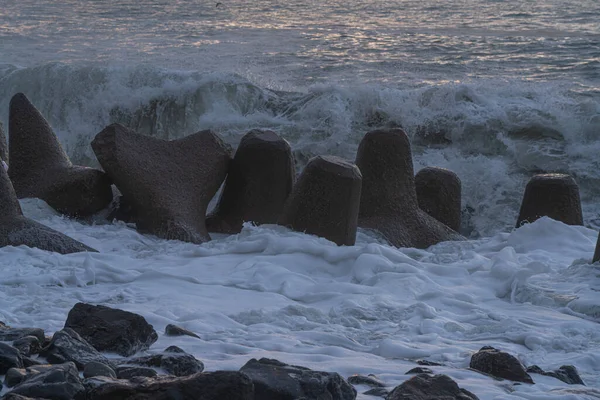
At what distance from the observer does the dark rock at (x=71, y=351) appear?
3.33 metres

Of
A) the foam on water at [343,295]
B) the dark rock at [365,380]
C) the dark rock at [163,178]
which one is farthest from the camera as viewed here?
the dark rock at [163,178]

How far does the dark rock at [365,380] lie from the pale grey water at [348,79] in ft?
17.1

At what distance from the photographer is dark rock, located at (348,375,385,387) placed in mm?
3451

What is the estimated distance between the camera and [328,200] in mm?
5992

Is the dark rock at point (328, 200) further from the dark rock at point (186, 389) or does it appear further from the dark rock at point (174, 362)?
the dark rock at point (186, 389)

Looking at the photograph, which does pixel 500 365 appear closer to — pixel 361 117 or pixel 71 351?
pixel 71 351

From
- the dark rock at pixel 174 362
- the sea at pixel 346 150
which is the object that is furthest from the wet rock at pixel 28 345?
the sea at pixel 346 150

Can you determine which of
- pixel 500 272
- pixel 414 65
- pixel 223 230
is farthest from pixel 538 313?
pixel 414 65

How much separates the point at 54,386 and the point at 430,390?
1314 mm

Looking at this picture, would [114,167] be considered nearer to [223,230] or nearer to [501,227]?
[223,230]

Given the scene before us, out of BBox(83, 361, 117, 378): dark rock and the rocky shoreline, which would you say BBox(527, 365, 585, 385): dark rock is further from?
BBox(83, 361, 117, 378): dark rock

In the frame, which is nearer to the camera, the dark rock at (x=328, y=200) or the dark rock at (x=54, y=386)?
the dark rock at (x=54, y=386)

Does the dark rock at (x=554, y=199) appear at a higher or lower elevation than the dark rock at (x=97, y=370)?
lower

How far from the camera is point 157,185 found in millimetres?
6309
